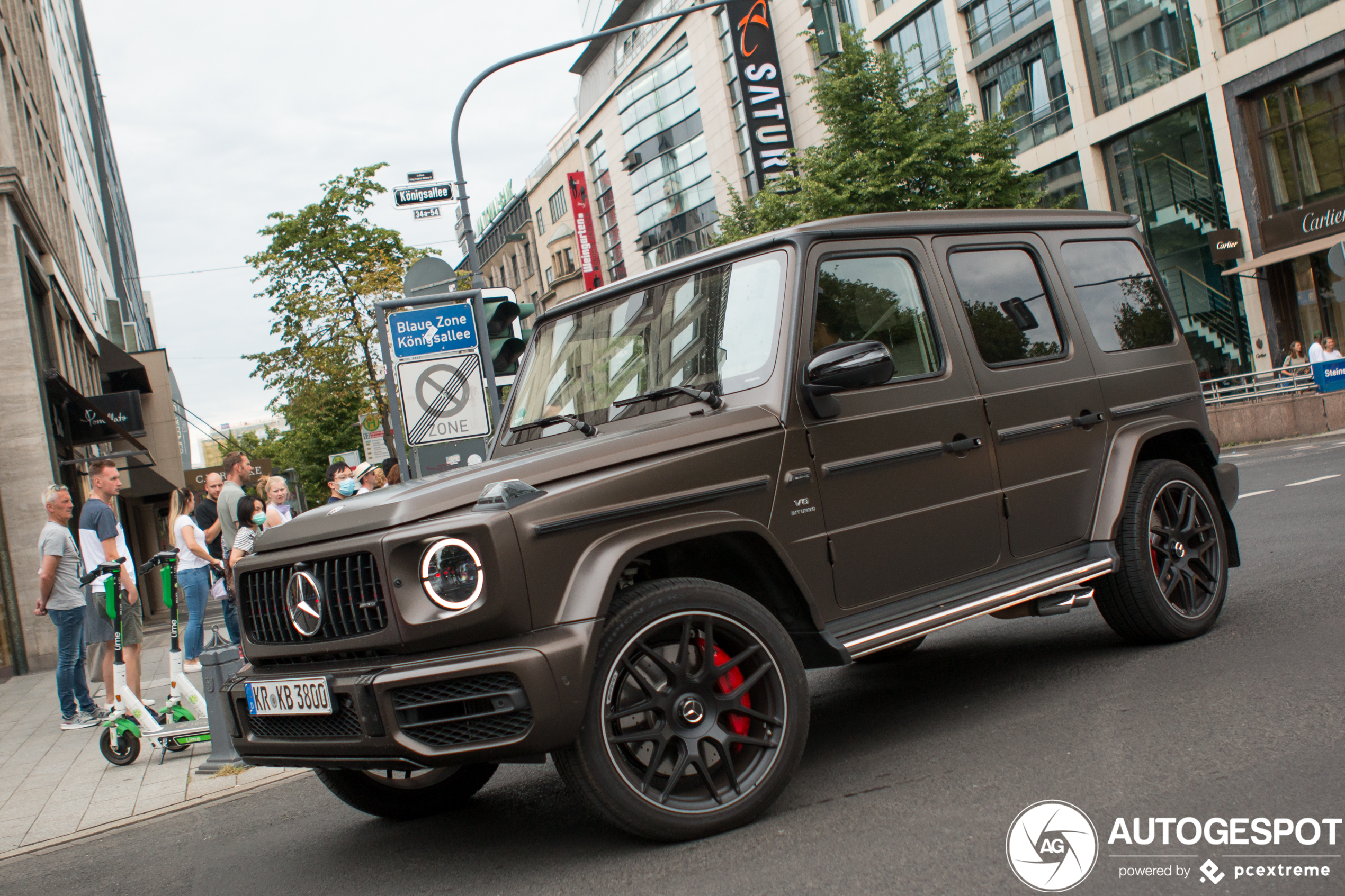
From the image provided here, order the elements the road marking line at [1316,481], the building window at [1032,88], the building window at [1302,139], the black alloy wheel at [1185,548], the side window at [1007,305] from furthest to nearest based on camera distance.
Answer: the building window at [1032,88], the building window at [1302,139], the road marking line at [1316,481], the black alloy wheel at [1185,548], the side window at [1007,305]

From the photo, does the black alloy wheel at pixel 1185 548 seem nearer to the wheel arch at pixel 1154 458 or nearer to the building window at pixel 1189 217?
the wheel arch at pixel 1154 458

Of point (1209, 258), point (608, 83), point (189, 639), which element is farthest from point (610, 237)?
point (189, 639)

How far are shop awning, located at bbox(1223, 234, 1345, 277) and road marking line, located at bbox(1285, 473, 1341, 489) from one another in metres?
12.9

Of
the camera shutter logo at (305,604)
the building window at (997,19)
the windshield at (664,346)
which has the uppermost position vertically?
the building window at (997,19)

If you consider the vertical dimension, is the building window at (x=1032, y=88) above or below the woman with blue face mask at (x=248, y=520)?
above

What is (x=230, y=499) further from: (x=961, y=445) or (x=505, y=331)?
(x=961, y=445)

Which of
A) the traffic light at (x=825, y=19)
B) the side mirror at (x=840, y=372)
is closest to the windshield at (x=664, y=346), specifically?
the side mirror at (x=840, y=372)

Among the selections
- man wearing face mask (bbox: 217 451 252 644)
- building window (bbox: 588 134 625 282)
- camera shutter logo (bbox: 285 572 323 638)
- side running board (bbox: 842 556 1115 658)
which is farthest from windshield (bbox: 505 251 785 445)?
building window (bbox: 588 134 625 282)

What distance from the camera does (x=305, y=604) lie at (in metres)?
3.73

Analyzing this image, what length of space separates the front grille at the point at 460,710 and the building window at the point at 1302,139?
25.2 m

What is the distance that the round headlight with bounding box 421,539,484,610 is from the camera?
3434 millimetres

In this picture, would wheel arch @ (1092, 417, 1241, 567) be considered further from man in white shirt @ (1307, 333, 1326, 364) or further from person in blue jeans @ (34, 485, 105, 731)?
man in white shirt @ (1307, 333, 1326, 364)

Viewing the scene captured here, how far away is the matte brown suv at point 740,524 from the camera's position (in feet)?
11.3

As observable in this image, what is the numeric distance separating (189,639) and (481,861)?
7880 millimetres
